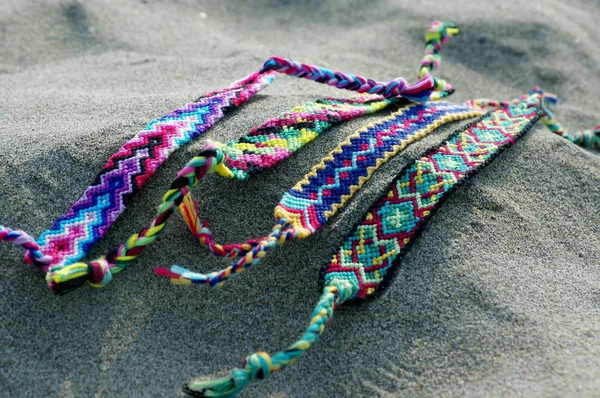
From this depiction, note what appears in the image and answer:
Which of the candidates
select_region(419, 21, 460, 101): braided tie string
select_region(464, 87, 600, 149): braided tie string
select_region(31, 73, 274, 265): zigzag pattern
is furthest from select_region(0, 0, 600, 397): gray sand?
select_region(419, 21, 460, 101): braided tie string

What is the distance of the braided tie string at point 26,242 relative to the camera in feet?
4.76

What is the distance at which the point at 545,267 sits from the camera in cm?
162

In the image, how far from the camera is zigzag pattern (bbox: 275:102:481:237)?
1570 millimetres

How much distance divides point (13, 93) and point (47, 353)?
1.20 m

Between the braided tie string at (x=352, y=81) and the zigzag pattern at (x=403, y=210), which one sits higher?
the braided tie string at (x=352, y=81)

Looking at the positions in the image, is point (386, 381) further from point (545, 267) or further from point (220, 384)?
point (545, 267)

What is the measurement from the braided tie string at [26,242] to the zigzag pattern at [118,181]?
0.06 feet

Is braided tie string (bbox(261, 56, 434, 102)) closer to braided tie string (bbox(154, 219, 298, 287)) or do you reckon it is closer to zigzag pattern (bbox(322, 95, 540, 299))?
zigzag pattern (bbox(322, 95, 540, 299))

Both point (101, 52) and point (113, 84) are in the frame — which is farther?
point (101, 52)

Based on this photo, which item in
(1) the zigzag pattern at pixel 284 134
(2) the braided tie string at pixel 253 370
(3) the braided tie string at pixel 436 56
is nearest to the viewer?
(2) the braided tie string at pixel 253 370

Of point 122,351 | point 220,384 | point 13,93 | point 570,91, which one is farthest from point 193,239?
point 570,91

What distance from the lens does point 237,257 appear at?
5.11 feet

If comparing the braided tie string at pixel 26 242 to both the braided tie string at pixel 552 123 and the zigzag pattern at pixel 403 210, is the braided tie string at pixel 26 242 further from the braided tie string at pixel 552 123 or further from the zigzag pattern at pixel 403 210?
the braided tie string at pixel 552 123

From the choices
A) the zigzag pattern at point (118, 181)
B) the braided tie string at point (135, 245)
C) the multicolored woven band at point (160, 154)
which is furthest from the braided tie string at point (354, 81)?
the braided tie string at point (135, 245)
